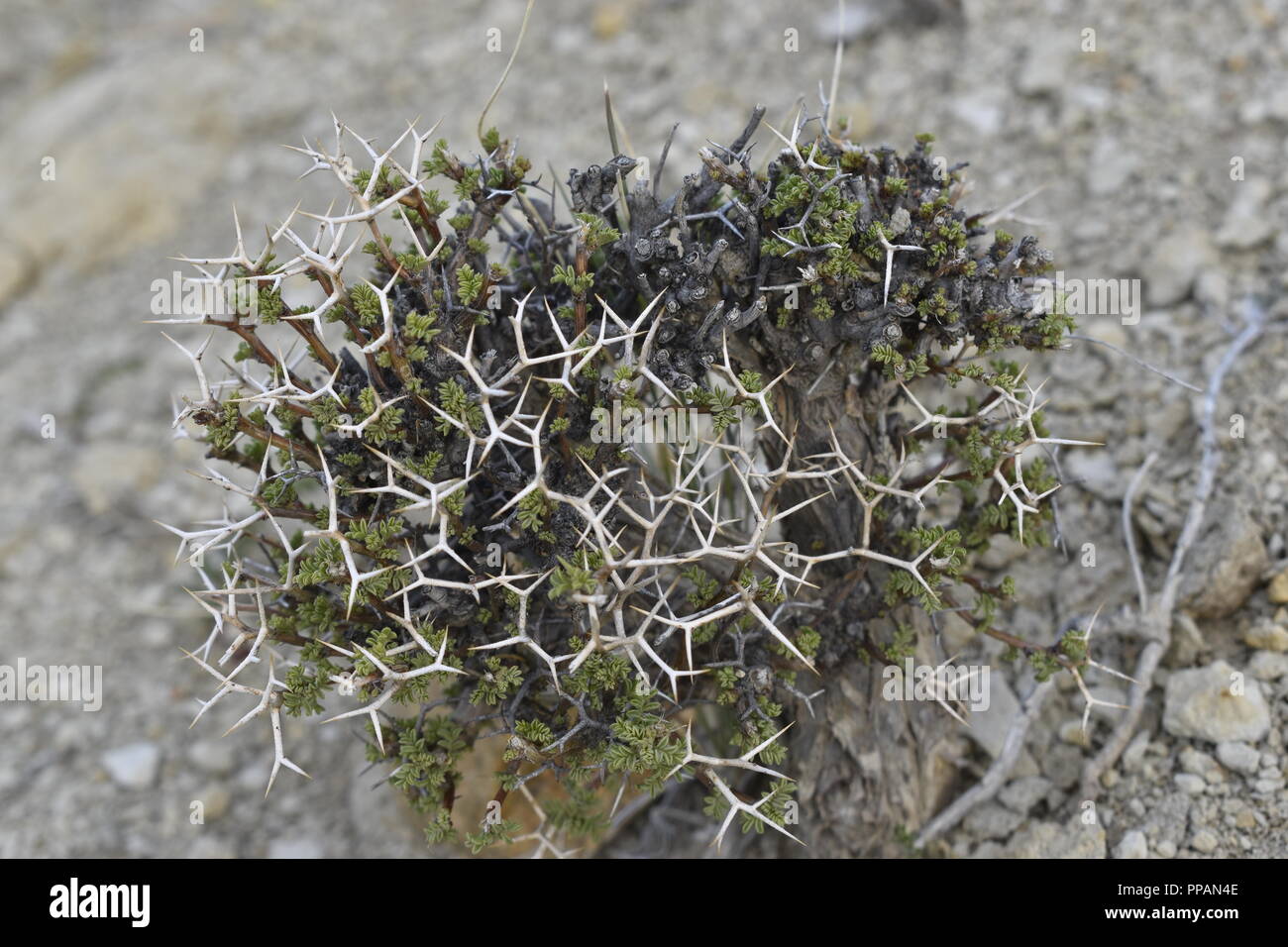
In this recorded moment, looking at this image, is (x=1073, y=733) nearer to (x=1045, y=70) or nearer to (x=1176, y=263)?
(x=1176, y=263)

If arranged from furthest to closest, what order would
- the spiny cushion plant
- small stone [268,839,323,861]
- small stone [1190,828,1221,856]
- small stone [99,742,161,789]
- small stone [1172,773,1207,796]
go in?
small stone [99,742,161,789]
small stone [268,839,323,861]
small stone [1172,773,1207,796]
small stone [1190,828,1221,856]
the spiny cushion plant

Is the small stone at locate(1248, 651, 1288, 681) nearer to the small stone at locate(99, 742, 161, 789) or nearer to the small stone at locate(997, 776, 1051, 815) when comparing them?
the small stone at locate(997, 776, 1051, 815)

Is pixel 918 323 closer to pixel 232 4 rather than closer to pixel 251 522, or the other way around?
pixel 251 522

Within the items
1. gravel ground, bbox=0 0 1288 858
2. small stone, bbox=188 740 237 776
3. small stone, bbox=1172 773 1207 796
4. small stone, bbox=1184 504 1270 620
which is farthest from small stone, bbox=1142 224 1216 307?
small stone, bbox=188 740 237 776

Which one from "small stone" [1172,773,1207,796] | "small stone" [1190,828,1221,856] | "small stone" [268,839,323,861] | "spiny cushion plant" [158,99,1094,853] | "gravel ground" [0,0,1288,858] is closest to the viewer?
"spiny cushion plant" [158,99,1094,853]

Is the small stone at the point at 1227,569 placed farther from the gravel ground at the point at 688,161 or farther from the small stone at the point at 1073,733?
the small stone at the point at 1073,733

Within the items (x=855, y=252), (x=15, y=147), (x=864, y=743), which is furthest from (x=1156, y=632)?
(x=15, y=147)
